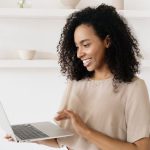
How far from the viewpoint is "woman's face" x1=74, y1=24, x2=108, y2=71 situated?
1.31 metres

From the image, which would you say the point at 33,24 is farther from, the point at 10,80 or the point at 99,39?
the point at 99,39

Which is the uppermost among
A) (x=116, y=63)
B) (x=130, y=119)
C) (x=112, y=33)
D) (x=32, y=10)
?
(x=32, y=10)

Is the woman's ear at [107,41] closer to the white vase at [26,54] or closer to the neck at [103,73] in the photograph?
the neck at [103,73]

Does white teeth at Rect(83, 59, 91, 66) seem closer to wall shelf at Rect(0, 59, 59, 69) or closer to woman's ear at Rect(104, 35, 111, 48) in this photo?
woman's ear at Rect(104, 35, 111, 48)

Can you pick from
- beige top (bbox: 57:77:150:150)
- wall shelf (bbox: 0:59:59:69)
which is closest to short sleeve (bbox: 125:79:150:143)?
beige top (bbox: 57:77:150:150)

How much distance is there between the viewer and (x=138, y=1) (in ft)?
8.41

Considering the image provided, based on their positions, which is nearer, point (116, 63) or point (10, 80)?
point (116, 63)

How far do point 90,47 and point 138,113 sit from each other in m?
0.32

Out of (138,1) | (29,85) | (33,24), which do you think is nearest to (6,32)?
(33,24)

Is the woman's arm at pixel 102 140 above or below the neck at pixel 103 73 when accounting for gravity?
below

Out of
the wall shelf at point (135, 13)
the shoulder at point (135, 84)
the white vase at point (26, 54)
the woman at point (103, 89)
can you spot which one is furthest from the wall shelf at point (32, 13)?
the shoulder at point (135, 84)

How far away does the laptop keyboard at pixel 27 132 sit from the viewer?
1.26 m

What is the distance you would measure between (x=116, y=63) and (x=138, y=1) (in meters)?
1.38

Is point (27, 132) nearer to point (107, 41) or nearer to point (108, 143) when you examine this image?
point (108, 143)
